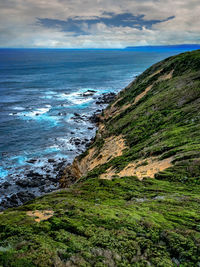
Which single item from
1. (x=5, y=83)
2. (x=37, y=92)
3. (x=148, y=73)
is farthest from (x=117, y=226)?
(x=5, y=83)

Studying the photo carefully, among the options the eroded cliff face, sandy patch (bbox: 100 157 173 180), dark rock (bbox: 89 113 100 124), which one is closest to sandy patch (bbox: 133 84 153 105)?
the eroded cliff face

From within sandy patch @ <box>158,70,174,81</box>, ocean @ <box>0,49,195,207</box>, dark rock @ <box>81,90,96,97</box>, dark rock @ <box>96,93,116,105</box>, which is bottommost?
ocean @ <box>0,49,195,207</box>

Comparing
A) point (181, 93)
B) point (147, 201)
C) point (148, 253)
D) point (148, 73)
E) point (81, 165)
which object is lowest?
point (81, 165)

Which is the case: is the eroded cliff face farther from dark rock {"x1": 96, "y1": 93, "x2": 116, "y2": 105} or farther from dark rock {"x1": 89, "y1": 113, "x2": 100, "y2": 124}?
dark rock {"x1": 96, "y1": 93, "x2": 116, "y2": 105}

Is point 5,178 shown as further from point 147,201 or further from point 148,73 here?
point 148,73

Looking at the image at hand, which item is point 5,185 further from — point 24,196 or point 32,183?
point 24,196

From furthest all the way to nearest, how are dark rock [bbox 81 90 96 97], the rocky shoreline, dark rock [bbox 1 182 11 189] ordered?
1. dark rock [bbox 81 90 96 97]
2. dark rock [bbox 1 182 11 189]
3. the rocky shoreline
